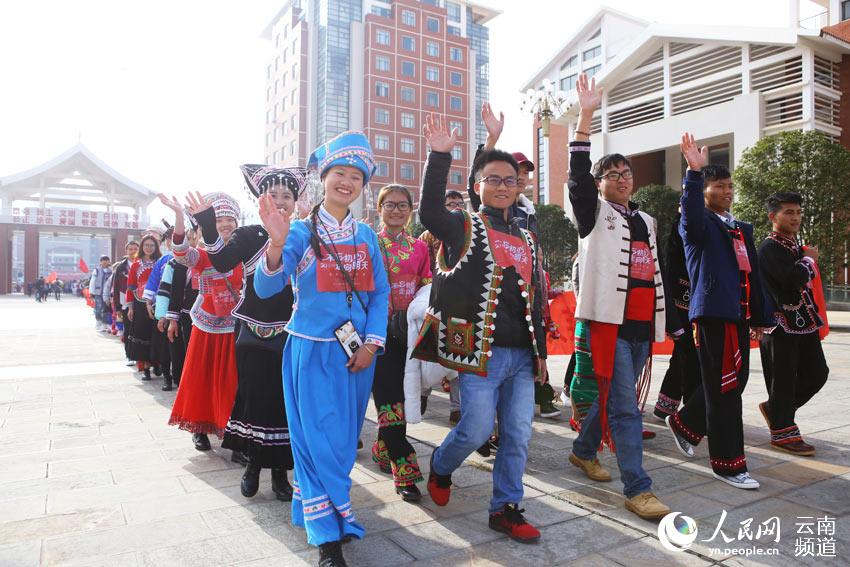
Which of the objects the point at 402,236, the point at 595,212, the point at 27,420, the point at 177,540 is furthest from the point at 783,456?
the point at 27,420

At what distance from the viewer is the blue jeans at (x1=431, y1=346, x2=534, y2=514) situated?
2959mm

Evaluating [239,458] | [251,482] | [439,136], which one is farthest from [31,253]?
[439,136]

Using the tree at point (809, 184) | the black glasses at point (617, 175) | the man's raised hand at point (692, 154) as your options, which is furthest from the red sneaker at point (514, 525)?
the tree at point (809, 184)

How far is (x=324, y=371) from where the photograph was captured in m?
2.76

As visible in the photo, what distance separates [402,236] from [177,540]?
2.24 meters

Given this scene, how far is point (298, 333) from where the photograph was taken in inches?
111

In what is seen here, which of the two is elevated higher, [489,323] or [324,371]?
[489,323]

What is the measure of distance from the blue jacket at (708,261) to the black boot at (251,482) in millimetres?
2789

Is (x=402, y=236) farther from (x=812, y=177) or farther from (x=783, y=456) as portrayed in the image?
(x=812, y=177)

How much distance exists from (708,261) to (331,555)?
282 centimetres

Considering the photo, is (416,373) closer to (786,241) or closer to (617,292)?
(617,292)

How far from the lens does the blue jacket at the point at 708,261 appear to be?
12.3 ft

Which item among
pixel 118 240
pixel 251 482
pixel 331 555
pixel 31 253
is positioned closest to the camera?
pixel 331 555

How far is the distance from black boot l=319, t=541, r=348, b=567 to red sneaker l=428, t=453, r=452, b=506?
2.62 ft
